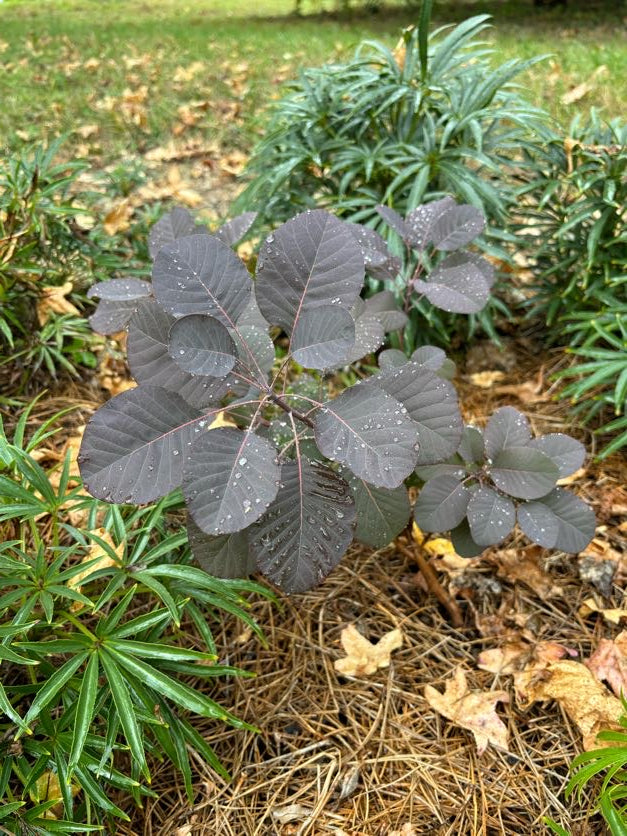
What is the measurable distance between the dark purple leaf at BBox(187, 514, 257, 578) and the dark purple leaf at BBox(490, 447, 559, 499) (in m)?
0.53

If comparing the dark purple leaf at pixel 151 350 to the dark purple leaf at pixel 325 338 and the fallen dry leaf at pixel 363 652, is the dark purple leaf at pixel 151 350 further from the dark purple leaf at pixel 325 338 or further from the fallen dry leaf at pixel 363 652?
the fallen dry leaf at pixel 363 652

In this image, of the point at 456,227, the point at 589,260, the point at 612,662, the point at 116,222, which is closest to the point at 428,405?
the point at 456,227

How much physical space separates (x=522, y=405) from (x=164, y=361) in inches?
55.6

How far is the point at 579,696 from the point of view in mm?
1222

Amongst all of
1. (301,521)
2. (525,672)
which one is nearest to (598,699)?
(525,672)

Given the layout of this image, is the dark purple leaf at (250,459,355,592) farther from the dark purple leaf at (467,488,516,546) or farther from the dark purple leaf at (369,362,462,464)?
the dark purple leaf at (467,488,516,546)

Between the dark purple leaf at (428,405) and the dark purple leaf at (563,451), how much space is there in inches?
13.9

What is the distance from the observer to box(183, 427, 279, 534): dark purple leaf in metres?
0.80

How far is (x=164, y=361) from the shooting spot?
102 cm

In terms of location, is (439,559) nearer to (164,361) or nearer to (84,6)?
(164,361)

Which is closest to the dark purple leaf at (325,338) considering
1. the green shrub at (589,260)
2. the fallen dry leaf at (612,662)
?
the fallen dry leaf at (612,662)

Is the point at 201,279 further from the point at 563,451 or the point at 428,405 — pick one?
the point at 563,451

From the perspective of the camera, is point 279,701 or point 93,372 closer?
point 279,701

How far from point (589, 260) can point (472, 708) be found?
4.48ft
